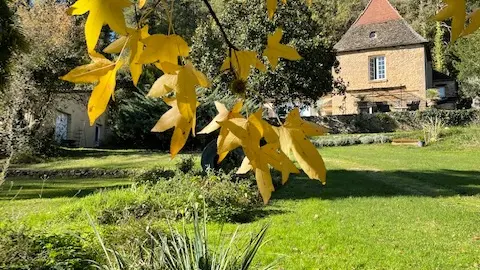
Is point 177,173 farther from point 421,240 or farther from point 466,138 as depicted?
point 466,138

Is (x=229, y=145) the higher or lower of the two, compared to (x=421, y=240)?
higher

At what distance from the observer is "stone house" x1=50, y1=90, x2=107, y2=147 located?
61.2 feet

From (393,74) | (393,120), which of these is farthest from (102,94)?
(393,74)

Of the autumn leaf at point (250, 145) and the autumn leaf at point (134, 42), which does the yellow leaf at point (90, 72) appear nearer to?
the autumn leaf at point (134, 42)

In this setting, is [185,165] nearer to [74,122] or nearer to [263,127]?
[263,127]

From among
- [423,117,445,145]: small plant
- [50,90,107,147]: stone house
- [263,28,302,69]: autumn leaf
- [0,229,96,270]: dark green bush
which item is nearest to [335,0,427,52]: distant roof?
[423,117,445,145]: small plant

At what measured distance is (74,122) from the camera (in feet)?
68.5

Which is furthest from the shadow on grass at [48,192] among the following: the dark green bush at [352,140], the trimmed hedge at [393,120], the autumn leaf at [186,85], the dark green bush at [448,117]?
the dark green bush at [448,117]

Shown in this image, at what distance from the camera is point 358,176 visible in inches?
408

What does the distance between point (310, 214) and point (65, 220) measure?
3127mm

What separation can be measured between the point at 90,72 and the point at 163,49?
0.32 feet

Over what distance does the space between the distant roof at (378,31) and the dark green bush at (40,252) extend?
985 inches

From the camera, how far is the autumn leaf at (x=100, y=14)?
490 mm

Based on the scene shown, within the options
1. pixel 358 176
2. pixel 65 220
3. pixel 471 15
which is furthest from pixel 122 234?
pixel 358 176
